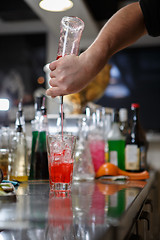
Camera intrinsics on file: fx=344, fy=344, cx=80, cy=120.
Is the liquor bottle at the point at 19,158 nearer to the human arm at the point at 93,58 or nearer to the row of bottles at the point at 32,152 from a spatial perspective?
the row of bottles at the point at 32,152

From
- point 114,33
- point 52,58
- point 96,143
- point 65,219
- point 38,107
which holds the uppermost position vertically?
point 52,58

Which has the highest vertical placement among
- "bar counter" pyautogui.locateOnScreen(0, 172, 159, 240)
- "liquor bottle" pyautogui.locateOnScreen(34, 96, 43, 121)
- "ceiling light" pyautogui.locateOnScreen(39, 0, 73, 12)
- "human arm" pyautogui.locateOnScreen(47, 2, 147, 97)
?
"ceiling light" pyautogui.locateOnScreen(39, 0, 73, 12)

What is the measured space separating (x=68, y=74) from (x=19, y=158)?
1.29ft

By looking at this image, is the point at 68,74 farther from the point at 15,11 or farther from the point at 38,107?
the point at 15,11

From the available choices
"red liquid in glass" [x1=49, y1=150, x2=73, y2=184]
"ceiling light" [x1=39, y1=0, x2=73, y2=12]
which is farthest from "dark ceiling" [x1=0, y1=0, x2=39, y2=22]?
"red liquid in glass" [x1=49, y1=150, x2=73, y2=184]

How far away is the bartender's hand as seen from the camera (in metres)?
0.83

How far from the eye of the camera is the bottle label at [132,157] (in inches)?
58.2

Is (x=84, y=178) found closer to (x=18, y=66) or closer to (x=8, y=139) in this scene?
(x=8, y=139)

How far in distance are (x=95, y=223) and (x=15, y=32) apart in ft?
13.8

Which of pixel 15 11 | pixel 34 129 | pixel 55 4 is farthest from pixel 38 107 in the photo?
pixel 15 11

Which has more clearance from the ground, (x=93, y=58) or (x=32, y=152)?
(x=93, y=58)

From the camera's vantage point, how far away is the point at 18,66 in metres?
4.29

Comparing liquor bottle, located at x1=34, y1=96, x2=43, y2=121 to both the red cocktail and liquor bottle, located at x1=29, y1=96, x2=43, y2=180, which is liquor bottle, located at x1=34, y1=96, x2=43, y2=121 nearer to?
liquor bottle, located at x1=29, y1=96, x2=43, y2=180

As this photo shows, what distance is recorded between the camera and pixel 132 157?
58.8 inches
